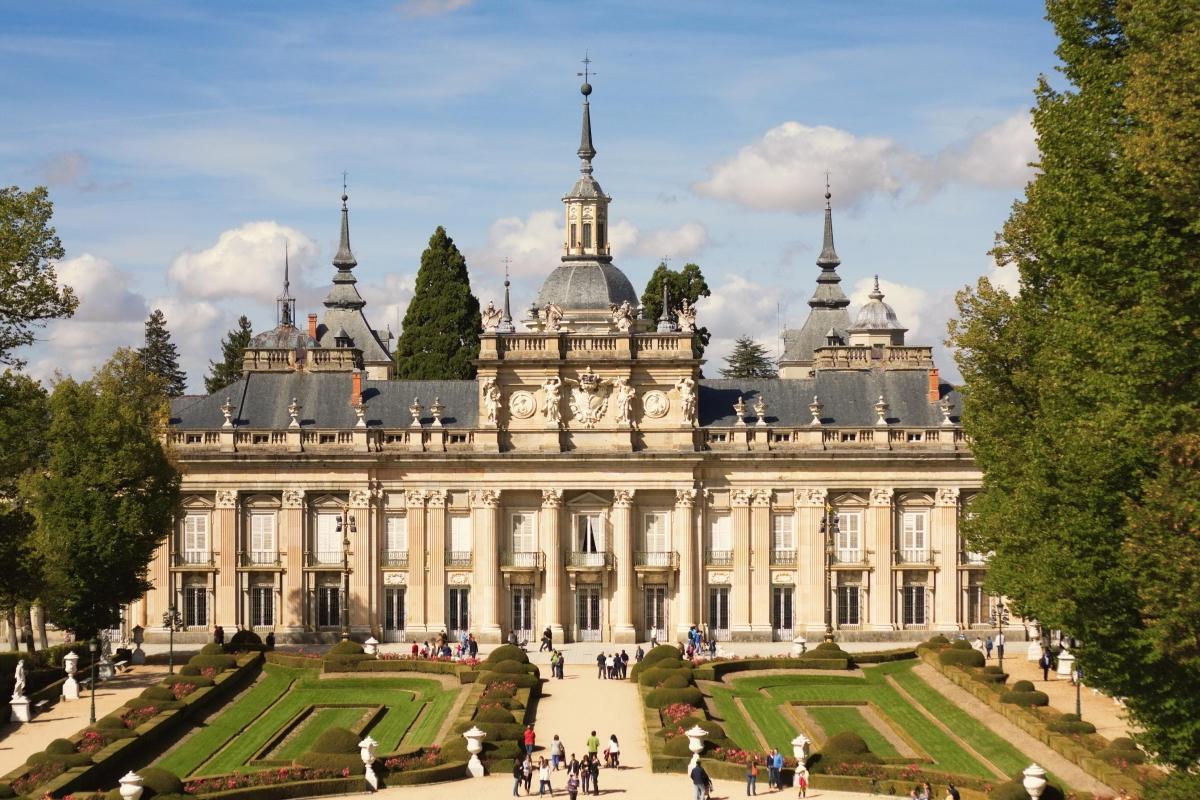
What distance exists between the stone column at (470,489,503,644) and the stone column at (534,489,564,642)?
2.11 meters

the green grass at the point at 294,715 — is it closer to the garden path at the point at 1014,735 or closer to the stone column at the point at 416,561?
the stone column at the point at 416,561

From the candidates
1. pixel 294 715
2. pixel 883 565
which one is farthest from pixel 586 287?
pixel 294 715

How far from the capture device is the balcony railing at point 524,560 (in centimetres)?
8650

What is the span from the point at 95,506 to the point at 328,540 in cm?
1547

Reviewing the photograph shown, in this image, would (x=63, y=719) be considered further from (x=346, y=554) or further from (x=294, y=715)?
(x=346, y=554)

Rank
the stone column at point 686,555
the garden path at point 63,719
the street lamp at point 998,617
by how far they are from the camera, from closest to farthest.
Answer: the garden path at point 63,719 < the street lamp at point 998,617 < the stone column at point 686,555

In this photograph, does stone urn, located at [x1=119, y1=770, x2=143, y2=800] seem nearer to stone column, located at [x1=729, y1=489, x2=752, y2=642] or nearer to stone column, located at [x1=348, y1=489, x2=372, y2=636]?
stone column, located at [x1=348, y1=489, x2=372, y2=636]

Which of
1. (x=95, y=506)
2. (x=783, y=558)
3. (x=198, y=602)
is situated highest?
(x=95, y=506)

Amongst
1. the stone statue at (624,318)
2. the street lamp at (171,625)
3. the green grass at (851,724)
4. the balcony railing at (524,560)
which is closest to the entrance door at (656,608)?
the balcony railing at (524,560)

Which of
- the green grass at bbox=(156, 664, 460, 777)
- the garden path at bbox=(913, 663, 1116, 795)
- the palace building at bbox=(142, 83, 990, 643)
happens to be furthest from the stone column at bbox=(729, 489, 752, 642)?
the green grass at bbox=(156, 664, 460, 777)

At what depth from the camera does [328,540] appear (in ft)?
287

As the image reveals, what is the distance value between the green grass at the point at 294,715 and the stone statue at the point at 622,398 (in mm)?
18729

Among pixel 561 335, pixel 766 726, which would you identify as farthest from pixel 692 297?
pixel 766 726

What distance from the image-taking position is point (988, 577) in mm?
66375
